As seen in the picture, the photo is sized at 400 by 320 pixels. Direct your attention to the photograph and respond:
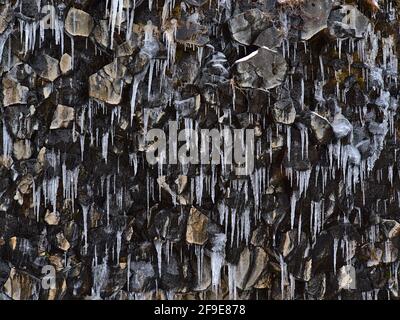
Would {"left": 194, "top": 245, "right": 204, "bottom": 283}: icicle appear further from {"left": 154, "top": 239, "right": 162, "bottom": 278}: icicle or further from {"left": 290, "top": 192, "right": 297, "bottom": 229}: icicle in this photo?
{"left": 290, "top": 192, "right": 297, "bottom": 229}: icicle

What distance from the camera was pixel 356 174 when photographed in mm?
5773

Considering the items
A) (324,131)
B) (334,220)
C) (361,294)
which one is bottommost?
Answer: (361,294)

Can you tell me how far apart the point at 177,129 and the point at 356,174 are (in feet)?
6.78

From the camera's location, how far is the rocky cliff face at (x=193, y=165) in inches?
206

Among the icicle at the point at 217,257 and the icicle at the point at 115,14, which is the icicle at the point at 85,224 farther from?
the icicle at the point at 115,14

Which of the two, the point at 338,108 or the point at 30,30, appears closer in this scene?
the point at 30,30

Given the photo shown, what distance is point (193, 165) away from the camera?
5.45 meters

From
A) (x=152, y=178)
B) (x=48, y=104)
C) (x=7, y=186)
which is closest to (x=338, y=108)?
(x=152, y=178)

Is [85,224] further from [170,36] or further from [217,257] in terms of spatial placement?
[170,36]

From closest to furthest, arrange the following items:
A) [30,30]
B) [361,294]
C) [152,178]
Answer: [30,30], [152,178], [361,294]

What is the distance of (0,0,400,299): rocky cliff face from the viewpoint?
5227mm

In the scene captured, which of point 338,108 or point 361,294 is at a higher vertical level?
point 338,108

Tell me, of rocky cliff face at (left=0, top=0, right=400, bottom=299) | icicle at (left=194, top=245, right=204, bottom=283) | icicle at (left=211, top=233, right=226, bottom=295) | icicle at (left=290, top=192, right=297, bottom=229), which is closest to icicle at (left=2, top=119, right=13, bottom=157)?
rocky cliff face at (left=0, top=0, right=400, bottom=299)

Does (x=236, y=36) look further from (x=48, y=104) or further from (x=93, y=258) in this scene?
(x=93, y=258)
